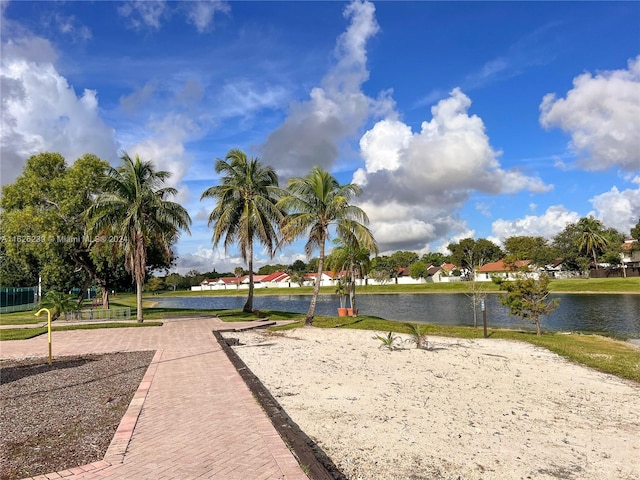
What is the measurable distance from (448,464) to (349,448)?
1092 millimetres

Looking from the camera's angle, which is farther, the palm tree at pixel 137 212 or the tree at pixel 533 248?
the tree at pixel 533 248

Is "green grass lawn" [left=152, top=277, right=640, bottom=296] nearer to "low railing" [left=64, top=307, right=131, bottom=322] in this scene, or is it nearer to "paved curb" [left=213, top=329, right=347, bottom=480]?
"low railing" [left=64, top=307, right=131, bottom=322]

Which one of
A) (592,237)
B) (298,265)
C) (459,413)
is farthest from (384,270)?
(459,413)

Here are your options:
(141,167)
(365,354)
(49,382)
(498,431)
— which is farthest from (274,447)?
(141,167)

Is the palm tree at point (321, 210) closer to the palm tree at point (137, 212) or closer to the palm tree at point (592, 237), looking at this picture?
the palm tree at point (137, 212)

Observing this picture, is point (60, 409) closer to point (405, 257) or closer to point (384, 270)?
point (384, 270)

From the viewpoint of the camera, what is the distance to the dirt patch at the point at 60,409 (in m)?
4.60

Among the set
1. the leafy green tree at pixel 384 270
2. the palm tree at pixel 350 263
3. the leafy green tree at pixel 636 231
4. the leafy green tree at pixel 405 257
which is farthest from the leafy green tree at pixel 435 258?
the palm tree at pixel 350 263

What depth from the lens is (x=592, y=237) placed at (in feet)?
236

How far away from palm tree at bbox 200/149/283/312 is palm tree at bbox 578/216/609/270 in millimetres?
67125

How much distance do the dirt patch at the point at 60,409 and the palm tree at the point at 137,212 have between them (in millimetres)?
9536

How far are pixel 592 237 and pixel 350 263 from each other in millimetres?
65035

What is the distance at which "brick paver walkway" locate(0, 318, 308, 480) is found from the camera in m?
4.16

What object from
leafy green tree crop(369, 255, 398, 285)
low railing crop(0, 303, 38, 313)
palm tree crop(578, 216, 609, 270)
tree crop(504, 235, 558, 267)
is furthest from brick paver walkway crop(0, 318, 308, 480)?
palm tree crop(578, 216, 609, 270)
